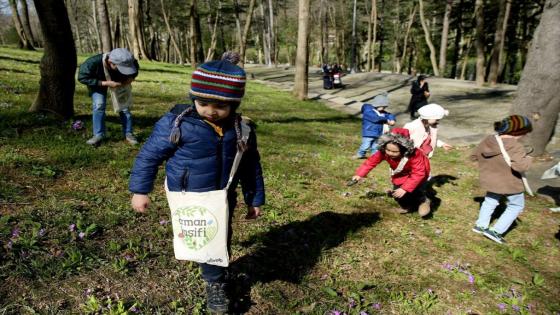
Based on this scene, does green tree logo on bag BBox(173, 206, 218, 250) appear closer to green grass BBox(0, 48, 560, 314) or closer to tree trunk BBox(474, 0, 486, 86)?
green grass BBox(0, 48, 560, 314)

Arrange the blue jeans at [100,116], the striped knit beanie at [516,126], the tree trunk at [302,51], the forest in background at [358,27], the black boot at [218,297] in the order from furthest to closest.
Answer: the forest in background at [358,27]
the tree trunk at [302,51]
the blue jeans at [100,116]
the striped knit beanie at [516,126]
the black boot at [218,297]

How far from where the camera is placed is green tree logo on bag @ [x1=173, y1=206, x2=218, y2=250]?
106 inches

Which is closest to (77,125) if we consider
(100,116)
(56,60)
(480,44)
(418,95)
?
(100,116)

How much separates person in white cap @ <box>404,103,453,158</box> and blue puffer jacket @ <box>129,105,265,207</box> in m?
4.20

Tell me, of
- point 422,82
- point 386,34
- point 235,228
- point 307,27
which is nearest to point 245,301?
point 235,228

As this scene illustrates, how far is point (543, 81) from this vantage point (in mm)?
8047

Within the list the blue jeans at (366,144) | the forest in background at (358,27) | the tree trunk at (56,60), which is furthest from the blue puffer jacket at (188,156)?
the forest in background at (358,27)

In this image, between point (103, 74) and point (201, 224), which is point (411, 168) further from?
point (103, 74)

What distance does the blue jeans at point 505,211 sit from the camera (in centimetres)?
517

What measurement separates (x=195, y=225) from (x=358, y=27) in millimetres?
58808

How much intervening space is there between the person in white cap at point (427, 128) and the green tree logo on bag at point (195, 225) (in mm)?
4401

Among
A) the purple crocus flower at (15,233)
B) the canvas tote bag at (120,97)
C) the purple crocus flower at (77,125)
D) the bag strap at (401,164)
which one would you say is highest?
the canvas tote bag at (120,97)

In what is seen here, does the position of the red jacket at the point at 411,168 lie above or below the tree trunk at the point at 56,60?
below

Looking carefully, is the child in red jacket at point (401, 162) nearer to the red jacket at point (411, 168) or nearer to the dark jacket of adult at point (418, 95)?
the red jacket at point (411, 168)
